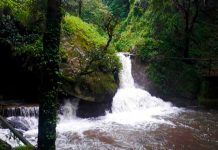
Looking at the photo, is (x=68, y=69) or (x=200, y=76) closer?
(x=68, y=69)

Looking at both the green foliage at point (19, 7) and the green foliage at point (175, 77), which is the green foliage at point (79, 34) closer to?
the green foliage at point (19, 7)

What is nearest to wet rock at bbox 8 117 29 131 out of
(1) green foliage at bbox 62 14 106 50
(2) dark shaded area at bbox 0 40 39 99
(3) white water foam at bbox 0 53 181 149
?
(3) white water foam at bbox 0 53 181 149

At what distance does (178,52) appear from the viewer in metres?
19.5

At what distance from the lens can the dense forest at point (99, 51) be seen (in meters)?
6.42

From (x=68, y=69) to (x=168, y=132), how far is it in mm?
4305

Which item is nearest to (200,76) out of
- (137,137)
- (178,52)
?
(178,52)

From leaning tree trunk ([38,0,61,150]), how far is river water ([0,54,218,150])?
4.21m

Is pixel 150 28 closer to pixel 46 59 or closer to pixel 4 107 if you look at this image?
pixel 4 107

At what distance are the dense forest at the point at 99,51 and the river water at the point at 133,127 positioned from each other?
2.82 ft

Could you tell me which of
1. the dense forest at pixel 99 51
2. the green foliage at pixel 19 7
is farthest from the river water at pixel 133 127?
the green foliage at pixel 19 7

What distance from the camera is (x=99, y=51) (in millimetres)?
11484

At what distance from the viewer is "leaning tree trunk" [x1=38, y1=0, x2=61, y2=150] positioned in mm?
6234

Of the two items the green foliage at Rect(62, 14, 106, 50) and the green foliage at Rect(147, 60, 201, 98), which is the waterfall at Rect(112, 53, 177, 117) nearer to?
Answer: the green foliage at Rect(147, 60, 201, 98)

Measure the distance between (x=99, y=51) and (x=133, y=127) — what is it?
11.3 ft
